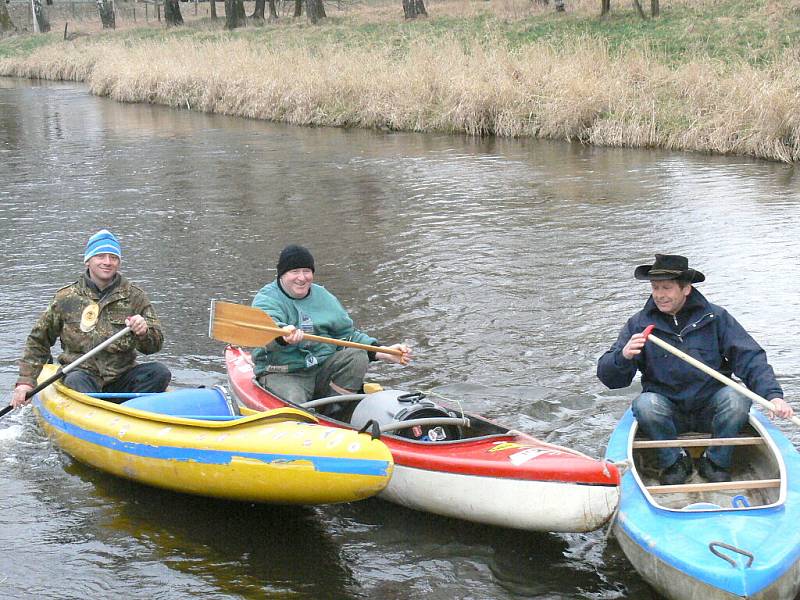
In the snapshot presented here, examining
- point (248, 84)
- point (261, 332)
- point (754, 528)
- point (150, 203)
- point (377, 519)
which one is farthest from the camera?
point (248, 84)

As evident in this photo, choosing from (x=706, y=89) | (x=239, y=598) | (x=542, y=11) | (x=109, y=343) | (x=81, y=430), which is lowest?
(x=239, y=598)

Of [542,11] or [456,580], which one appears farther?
[542,11]

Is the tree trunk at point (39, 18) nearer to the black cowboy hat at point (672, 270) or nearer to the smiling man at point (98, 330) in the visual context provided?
the smiling man at point (98, 330)

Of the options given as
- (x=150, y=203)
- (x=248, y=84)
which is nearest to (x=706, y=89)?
(x=150, y=203)

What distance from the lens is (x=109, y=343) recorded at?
5.94 m

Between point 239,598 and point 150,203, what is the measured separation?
1018 cm

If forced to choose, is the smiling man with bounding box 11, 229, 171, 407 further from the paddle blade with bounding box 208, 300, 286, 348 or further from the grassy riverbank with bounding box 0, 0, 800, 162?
the grassy riverbank with bounding box 0, 0, 800, 162

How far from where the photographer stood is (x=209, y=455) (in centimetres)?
507

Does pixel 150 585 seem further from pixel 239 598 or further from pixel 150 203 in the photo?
pixel 150 203

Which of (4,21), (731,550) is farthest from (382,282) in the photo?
(4,21)

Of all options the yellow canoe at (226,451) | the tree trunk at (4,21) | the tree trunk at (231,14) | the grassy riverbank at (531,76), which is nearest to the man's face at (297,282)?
the yellow canoe at (226,451)

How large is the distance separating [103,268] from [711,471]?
3.51m

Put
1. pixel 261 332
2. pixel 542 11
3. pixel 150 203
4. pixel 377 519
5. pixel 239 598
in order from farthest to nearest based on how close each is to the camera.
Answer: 1. pixel 542 11
2. pixel 150 203
3. pixel 261 332
4. pixel 377 519
5. pixel 239 598

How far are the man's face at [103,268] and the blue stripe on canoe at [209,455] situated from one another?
83cm
